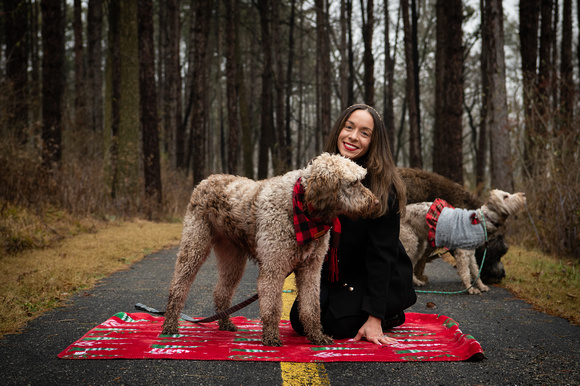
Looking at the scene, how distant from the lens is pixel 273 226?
146 inches

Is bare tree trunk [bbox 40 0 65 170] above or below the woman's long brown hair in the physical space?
above

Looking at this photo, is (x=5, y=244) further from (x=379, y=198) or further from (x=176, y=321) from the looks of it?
(x=379, y=198)

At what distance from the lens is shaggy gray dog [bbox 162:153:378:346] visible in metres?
3.56

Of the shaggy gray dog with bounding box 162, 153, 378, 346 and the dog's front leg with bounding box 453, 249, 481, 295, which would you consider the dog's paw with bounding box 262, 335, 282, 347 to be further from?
the dog's front leg with bounding box 453, 249, 481, 295

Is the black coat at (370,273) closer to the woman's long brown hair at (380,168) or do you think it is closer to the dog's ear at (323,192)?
the woman's long brown hair at (380,168)

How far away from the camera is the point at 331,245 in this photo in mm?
4215

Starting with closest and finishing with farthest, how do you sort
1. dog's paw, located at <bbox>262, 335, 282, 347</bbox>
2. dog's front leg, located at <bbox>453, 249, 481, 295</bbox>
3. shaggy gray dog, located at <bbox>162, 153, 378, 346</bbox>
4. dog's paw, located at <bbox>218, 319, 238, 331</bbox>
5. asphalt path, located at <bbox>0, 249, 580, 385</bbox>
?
asphalt path, located at <bbox>0, 249, 580, 385</bbox>, shaggy gray dog, located at <bbox>162, 153, 378, 346</bbox>, dog's paw, located at <bbox>262, 335, 282, 347</bbox>, dog's paw, located at <bbox>218, 319, 238, 331</bbox>, dog's front leg, located at <bbox>453, 249, 481, 295</bbox>

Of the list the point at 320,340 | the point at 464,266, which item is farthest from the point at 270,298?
the point at 464,266

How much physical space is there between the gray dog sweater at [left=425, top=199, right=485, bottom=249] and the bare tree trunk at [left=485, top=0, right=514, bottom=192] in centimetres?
614

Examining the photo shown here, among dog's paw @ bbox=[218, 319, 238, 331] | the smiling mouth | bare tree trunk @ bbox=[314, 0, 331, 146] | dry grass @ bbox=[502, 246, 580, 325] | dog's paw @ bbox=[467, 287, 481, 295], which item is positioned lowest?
dog's paw @ bbox=[467, 287, 481, 295]

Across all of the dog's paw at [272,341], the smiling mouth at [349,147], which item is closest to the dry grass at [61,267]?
the dog's paw at [272,341]

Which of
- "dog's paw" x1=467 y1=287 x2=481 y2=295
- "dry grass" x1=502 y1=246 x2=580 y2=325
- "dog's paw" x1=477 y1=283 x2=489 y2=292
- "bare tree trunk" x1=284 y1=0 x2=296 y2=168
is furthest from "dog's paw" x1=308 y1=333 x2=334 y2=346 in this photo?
"bare tree trunk" x1=284 y1=0 x2=296 y2=168

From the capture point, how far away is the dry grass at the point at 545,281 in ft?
17.9

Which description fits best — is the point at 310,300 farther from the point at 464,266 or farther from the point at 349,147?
the point at 464,266
